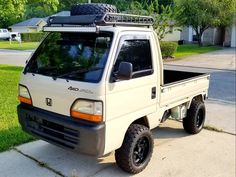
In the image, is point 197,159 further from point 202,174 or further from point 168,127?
point 168,127

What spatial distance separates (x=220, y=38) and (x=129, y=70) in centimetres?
3742

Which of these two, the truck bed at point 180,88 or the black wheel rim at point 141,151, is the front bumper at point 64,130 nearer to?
the black wheel rim at point 141,151

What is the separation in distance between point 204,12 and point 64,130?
93.7ft

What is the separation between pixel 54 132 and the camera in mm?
4121

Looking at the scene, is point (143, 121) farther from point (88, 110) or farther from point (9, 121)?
point (9, 121)

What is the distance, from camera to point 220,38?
38.6 m

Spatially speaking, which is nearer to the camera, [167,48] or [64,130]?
[64,130]

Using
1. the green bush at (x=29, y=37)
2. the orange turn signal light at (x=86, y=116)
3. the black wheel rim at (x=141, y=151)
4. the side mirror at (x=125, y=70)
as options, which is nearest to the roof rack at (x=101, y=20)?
the side mirror at (x=125, y=70)

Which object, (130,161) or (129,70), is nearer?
(129,70)

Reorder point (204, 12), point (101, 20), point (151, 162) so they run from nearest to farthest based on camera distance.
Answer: point (101, 20) → point (151, 162) → point (204, 12)

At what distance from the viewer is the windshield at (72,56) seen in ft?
12.8

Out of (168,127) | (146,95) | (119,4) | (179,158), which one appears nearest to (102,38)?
(146,95)

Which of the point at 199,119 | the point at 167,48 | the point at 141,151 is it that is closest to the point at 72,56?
the point at 141,151

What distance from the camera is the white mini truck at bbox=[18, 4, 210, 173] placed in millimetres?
3750
